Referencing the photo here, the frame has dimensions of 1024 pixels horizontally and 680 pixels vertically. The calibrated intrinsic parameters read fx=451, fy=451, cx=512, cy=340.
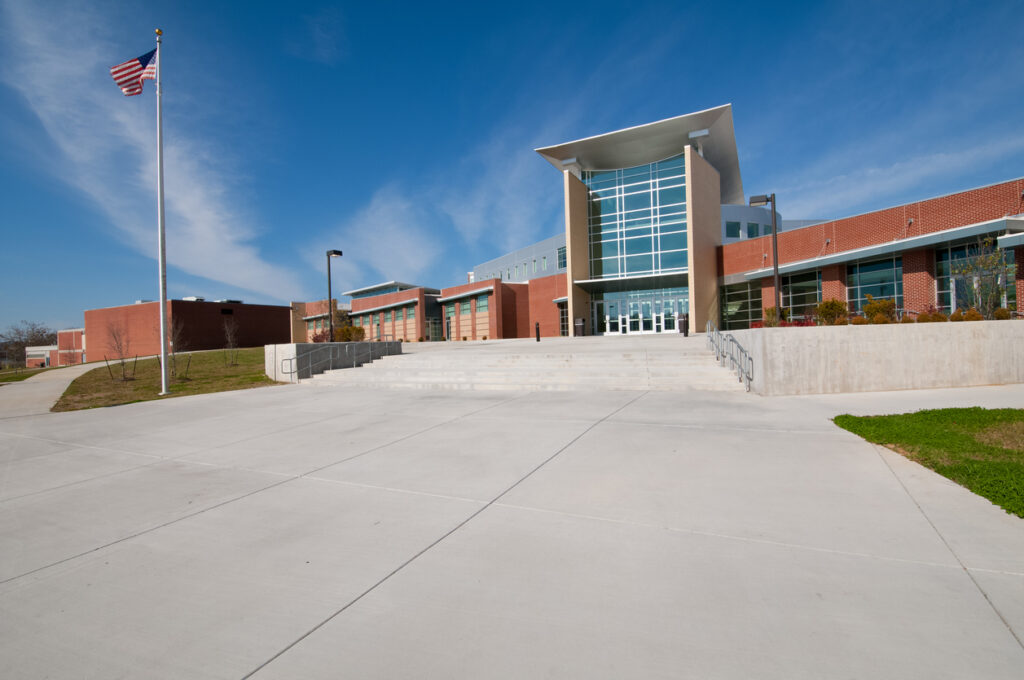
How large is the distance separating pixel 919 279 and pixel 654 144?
2123cm

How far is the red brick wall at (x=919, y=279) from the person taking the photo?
2325 cm

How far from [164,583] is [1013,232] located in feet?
97.8

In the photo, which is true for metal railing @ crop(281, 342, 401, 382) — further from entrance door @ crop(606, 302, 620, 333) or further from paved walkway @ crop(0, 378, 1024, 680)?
entrance door @ crop(606, 302, 620, 333)

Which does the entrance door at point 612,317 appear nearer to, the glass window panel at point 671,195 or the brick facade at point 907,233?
the glass window panel at point 671,195

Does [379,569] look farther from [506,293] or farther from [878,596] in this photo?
[506,293]

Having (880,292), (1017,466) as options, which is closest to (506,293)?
(880,292)

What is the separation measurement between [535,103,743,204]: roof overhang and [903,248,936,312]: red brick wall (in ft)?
54.4

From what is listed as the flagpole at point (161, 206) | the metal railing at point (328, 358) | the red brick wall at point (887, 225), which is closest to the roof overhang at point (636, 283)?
the red brick wall at point (887, 225)

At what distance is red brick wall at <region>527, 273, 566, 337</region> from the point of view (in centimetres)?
4206

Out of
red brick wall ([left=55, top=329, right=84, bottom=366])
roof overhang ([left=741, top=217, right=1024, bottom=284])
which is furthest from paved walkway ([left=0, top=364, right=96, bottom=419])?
red brick wall ([left=55, top=329, right=84, bottom=366])

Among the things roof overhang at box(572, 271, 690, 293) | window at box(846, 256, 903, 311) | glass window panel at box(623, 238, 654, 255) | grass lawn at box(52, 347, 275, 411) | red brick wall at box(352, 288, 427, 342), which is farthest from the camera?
red brick wall at box(352, 288, 427, 342)

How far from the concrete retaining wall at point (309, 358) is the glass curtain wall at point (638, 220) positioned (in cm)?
2449

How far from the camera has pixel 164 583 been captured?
300 cm

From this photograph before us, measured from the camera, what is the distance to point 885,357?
10.9 metres
